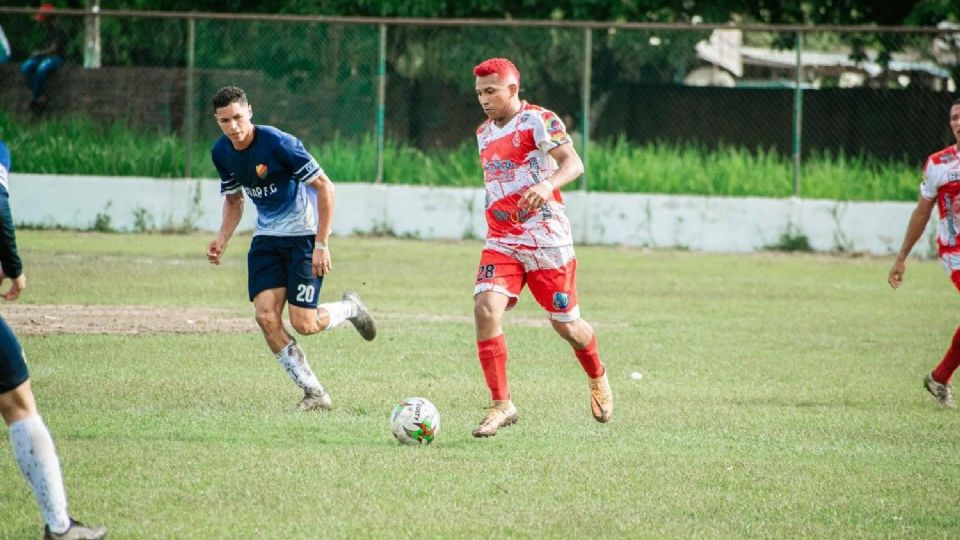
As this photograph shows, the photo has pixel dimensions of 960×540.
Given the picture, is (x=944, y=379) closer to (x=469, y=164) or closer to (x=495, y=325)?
(x=495, y=325)

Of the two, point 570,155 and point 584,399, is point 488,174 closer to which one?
point 570,155

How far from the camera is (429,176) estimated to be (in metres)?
22.3

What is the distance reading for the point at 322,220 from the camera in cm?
886

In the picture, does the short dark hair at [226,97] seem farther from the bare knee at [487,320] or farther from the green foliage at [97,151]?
the green foliage at [97,151]

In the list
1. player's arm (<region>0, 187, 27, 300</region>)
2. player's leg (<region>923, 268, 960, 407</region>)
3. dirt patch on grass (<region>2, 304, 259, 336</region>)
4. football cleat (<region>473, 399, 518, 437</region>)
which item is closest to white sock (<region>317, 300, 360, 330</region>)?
football cleat (<region>473, 399, 518, 437</region>)

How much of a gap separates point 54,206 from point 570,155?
1524cm

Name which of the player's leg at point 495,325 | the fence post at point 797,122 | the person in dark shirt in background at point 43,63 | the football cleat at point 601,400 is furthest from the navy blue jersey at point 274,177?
the person in dark shirt in background at point 43,63

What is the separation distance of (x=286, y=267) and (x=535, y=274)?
1.67m

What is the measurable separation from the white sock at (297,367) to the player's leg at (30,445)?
3.45m

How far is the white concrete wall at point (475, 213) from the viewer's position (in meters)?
21.1

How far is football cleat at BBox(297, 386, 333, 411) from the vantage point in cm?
891

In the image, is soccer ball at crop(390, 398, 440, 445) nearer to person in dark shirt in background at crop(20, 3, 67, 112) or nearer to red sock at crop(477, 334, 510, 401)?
red sock at crop(477, 334, 510, 401)

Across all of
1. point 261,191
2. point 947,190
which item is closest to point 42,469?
point 261,191

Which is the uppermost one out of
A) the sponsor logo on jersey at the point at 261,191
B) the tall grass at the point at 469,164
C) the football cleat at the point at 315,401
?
the sponsor logo on jersey at the point at 261,191
